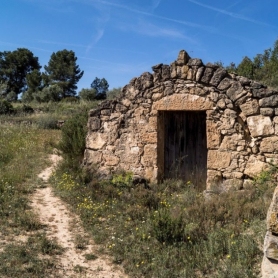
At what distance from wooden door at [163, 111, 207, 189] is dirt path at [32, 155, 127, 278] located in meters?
2.62

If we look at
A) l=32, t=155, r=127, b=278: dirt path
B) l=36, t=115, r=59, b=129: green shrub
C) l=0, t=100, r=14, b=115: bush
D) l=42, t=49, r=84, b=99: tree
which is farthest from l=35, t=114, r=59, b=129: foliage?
l=42, t=49, r=84, b=99: tree

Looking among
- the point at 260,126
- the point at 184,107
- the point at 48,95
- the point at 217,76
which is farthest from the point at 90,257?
the point at 48,95

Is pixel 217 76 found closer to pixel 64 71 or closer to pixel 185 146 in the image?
pixel 185 146

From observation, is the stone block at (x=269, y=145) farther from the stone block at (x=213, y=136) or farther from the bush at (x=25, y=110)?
the bush at (x=25, y=110)

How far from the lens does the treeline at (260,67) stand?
50.6ft

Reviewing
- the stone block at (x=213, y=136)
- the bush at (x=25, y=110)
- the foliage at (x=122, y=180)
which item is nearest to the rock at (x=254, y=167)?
the stone block at (x=213, y=136)

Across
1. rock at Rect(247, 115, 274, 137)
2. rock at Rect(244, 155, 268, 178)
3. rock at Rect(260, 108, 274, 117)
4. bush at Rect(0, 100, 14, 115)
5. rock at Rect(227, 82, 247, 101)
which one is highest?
bush at Rect(0, 100, 14, 115)

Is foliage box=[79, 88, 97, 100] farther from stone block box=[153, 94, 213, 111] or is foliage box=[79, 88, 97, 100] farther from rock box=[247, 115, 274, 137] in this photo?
rock box=[247, 115, 274, 137]

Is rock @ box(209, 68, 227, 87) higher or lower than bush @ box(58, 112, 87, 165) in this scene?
higher

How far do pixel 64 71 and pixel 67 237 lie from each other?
33047mm

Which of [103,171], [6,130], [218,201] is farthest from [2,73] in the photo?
[218,201]

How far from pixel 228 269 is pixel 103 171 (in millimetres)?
4508

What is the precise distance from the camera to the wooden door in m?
7.70

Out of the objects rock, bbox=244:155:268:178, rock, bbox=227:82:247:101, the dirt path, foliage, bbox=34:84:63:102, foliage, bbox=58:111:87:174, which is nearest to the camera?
the dirt path
